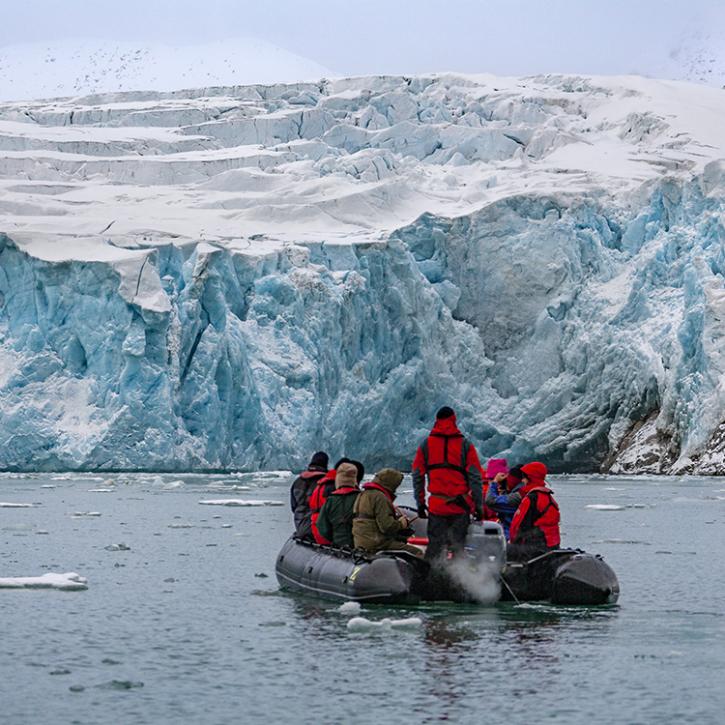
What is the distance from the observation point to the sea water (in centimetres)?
749

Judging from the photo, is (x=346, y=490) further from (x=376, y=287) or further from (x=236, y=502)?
(x=376, y=287)

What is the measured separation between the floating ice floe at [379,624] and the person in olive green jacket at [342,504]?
142cm

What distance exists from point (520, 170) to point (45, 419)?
2073cm

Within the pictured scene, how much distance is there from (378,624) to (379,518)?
113cm

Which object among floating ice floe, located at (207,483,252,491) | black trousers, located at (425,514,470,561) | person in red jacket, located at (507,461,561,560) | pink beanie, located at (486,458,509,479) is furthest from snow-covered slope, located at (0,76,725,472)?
black trousers, located at (425,514,470,561)

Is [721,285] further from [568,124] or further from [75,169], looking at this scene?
[75,169]

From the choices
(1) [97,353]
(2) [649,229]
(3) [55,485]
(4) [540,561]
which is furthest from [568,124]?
(4) [540,561]

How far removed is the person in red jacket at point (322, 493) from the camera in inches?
458

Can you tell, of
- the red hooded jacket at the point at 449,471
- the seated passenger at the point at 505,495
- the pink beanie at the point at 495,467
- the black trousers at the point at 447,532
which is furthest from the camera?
the pink beanie at the point at 495,467

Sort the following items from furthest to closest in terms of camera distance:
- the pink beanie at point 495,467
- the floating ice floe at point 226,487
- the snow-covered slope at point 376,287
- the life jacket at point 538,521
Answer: the snow-covered slope at point 376,287, the floating ice floe at point 226,487, the pink beanie at point 495,467, the life jacket at point 538,521

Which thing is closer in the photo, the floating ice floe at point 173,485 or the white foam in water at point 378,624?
the white foam in water at point 378,624

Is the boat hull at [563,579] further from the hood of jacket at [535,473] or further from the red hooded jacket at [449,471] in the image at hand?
the red hooded jacket at [449,471]

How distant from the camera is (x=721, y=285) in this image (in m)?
39.2

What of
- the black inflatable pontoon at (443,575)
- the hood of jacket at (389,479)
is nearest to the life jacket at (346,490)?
the black inflatable pontoon at (443,575)
